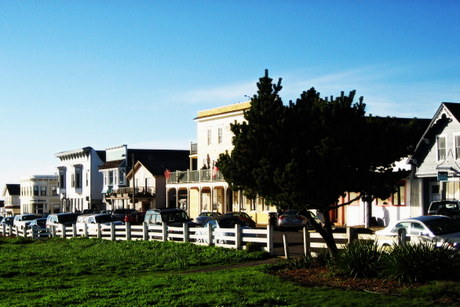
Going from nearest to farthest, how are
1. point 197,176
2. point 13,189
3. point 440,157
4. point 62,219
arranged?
point 440,157 → point 62,219 → point 197,176 → point 13,189

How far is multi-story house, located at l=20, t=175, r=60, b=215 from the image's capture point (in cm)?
11531

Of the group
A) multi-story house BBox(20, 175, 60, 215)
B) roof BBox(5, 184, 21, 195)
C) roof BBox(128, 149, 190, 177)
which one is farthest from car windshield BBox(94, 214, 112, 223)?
roof BBox(5, 184, 21, 195)

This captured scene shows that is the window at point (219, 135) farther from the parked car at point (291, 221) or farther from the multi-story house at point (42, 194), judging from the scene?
the multi-story house at point (42, 194)

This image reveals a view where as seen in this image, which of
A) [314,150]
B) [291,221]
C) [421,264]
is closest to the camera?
[421,264]

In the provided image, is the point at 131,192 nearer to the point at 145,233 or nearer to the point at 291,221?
the point at 291,221

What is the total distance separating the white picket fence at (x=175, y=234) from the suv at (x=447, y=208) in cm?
843

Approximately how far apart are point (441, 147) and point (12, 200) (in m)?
105

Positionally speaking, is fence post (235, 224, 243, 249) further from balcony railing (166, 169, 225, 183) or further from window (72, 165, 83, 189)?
window (72, 165, 83, 189)

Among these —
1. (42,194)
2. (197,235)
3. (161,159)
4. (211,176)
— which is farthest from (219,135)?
(42,194)

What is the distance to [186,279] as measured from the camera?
1905 centimetres

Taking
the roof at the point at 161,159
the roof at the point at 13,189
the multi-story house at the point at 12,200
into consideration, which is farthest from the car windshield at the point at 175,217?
the roof at the point at 13,189

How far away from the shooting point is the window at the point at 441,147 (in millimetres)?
41953

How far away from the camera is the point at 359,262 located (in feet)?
56.6

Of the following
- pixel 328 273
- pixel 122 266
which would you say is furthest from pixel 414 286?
pixel 122 266
